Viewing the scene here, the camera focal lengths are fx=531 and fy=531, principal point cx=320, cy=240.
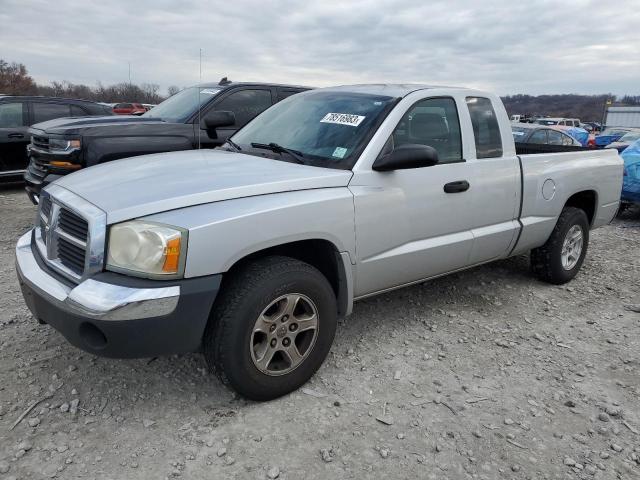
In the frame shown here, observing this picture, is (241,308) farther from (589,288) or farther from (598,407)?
(589,288)

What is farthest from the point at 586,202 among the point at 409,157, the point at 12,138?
the point at 12,138

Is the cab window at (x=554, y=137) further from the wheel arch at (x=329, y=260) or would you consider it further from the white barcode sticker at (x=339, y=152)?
the wheel arch at (x=329, y=260)

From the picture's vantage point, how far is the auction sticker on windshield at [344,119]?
3.47m

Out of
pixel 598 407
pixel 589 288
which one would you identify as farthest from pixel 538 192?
pixel 598 407

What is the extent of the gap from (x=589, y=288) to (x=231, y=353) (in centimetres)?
388

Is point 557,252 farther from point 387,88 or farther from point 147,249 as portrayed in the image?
point 147,249

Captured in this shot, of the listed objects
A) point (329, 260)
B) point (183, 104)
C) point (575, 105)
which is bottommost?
point (329, 260)

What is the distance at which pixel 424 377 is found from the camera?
3.28 metres

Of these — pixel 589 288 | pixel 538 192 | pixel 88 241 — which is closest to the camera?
pixel 88 241

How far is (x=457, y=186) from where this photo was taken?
3701 mm

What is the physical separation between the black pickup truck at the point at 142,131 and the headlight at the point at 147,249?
267 cm

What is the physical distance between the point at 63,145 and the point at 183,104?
180cm

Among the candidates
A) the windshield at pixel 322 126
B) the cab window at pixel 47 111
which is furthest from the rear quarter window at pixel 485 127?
the cab window at pixel 47 111

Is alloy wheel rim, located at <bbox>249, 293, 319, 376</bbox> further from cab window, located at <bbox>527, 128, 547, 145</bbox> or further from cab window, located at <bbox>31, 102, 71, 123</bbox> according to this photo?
cab window, located at <bbox>527, 128, 547, 145</bbox>
